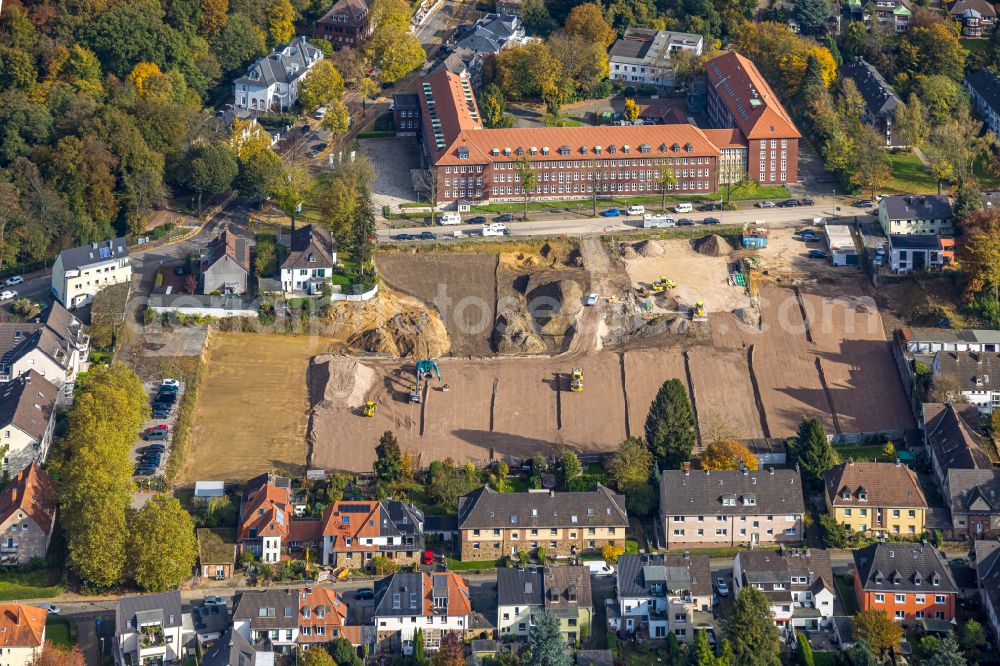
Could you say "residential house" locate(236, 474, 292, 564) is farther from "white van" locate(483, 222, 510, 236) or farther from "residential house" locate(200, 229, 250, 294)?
"white van" locate(483, 222, 510, 236)

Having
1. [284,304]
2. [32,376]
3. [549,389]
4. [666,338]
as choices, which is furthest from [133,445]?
[666,338]

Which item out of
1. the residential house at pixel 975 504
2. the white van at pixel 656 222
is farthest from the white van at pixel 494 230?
the residential house at pixel 975 504

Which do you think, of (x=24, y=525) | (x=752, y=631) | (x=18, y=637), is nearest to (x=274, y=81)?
(x=24, y=525)

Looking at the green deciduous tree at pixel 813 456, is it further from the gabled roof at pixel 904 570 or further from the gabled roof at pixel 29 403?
the gabled roof at pixel 29 403

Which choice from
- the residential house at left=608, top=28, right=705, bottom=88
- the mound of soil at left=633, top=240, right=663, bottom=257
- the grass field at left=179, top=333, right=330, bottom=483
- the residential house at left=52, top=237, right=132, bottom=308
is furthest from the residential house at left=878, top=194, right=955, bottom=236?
the residential house at left=52, top=237, right=132, bottom=308

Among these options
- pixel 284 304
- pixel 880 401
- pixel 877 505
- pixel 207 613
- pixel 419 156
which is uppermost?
pixel 419 156

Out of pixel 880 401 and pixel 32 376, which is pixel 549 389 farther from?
pixel 32 376
